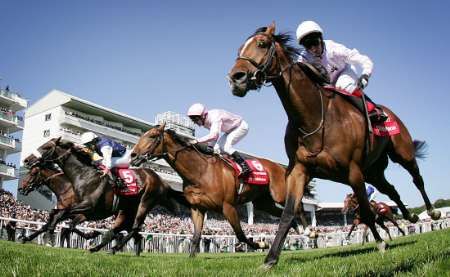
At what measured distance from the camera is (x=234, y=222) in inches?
343

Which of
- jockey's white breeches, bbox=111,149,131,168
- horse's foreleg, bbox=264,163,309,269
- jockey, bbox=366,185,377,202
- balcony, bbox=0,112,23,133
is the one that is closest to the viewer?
horse's foreleg, bbox=264,163,309,269

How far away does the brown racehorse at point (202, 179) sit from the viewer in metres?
8.95

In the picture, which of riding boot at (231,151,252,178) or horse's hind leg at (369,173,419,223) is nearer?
horse's hind leg at (369,173,419,223)

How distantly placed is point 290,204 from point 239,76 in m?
1.59

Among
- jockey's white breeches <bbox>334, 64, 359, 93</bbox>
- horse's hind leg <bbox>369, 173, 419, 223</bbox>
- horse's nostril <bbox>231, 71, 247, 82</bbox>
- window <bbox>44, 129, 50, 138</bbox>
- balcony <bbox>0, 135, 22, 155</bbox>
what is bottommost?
horse's hind leg <bbox>369, 173, 419, 223</bbox>

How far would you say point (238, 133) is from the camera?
10367 mm

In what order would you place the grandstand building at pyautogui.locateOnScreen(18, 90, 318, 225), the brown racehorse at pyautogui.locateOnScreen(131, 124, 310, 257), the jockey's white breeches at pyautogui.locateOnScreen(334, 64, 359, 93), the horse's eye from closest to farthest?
the horse's eye
the jockey's white breeches at pyautogui.locateOnScreen(334, 64, 359, 93)
the brown racehorse at pyautogui.locateOnScreen(131, 124, 310, 257)
the grandstand building at pyautogui.locateOnScreen(18, 90, 318, 225)

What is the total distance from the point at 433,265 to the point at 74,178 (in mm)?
8756

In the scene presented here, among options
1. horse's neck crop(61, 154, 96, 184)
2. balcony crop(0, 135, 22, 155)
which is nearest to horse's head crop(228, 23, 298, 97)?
horse's neck crop(61, 154, 96, 184)

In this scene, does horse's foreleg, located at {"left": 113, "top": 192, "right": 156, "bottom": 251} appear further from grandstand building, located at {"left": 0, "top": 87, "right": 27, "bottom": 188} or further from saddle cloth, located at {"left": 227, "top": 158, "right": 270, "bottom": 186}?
grandstand building, located at {"left": 0, "top": 87, "right": 27, "bottom": 188}

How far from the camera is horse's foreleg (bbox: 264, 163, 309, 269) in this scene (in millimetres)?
4613

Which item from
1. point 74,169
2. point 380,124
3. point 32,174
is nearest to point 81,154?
point 74,169

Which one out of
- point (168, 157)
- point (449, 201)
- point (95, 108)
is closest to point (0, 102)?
point (95, 108)

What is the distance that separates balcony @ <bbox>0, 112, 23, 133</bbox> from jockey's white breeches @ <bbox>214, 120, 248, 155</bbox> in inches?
1880
